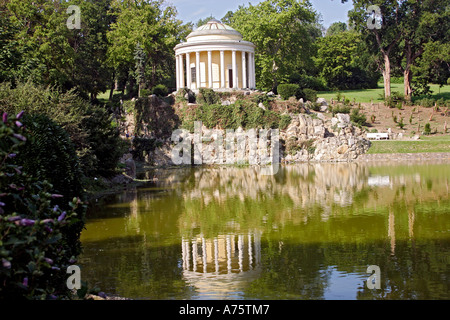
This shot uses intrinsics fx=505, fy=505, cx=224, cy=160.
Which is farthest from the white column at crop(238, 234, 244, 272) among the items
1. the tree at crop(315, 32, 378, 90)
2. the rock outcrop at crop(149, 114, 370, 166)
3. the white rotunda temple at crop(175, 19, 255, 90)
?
the tree at crop(315, 32, 378, 90)

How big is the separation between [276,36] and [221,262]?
5396cm

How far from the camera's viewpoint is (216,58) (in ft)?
185

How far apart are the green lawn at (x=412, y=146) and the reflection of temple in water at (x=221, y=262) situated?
31.8 metres

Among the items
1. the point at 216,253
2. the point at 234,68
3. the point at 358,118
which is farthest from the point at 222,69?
the point at 216,253

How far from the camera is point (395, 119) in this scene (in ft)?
175

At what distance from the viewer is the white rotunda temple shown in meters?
55.2

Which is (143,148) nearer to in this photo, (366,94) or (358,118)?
(358,118)

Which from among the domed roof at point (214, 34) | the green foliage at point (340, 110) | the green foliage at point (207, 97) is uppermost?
the domed roof at point (214, 34)

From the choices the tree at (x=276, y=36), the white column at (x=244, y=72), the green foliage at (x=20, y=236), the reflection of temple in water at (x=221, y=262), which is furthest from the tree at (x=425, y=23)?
the green foliage at (x=20, y=236)

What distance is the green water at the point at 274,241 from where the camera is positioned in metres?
11.5

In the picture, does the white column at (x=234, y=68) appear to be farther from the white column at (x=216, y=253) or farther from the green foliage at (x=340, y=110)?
the white column at (x=216, y=253)

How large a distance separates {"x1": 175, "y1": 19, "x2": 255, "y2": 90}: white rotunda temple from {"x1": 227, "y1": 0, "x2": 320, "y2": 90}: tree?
7.02m

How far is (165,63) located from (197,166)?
2455 centimetres
